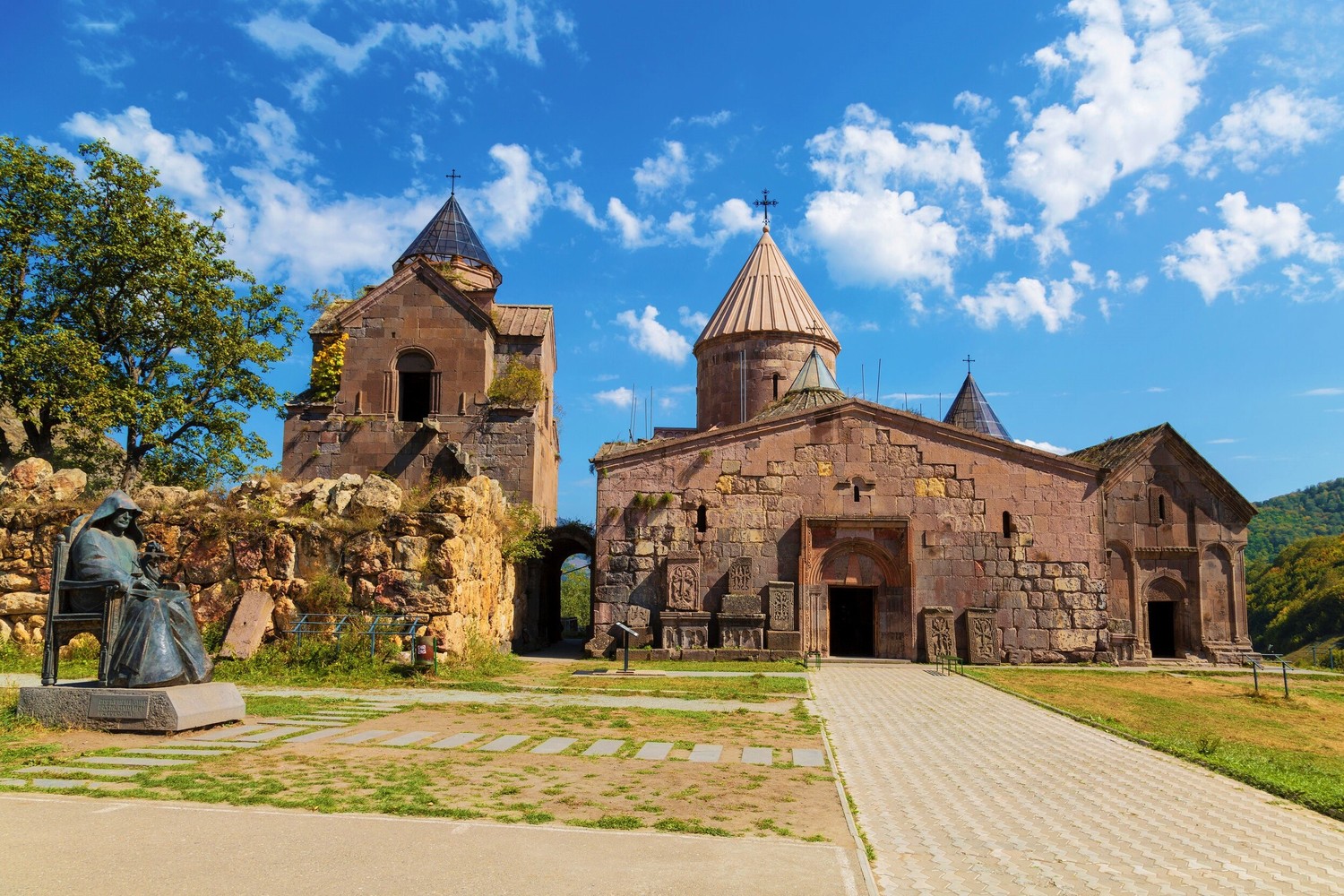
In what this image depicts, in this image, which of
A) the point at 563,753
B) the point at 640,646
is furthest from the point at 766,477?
the point at 563,753

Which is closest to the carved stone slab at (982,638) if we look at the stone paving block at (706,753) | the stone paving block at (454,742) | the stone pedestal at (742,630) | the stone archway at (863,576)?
the stone archway at (863,576)

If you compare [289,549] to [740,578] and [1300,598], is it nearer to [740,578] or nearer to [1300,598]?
[740,578]

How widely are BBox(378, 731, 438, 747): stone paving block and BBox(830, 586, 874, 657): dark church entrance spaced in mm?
13866

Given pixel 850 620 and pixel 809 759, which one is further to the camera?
pixel 850 620

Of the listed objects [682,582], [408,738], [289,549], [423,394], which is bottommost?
[408,738]

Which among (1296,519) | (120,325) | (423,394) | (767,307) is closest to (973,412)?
(767,307)

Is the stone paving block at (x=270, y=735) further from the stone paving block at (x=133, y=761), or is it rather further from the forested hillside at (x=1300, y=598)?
the forested hillside at (x=1300, y=598)

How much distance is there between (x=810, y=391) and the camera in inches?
927

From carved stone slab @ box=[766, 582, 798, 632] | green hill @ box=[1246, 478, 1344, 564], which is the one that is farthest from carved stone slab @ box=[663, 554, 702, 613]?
green hill @ box=[1246, 478, 1344, 564]

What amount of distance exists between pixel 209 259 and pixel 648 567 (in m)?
12.1

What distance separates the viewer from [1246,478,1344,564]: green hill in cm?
6322

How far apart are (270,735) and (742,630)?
11.7 metres

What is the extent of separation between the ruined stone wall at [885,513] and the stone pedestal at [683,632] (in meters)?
0.60

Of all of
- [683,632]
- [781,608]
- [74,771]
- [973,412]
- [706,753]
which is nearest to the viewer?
[74,771]
